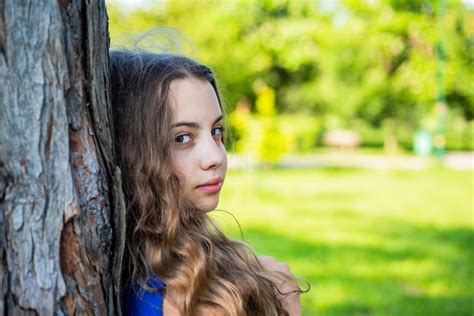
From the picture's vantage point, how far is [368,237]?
745 cm

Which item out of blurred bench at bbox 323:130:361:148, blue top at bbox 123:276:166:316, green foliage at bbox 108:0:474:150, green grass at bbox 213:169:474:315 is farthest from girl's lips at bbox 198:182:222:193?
blurred bench at bbox 323:130:361:148

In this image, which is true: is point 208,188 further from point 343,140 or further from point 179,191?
point 343,140

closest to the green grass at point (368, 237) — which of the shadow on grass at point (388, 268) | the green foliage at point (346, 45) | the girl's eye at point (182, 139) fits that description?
the shadow on grass at point (388, 268)

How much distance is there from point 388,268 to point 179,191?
4.71m

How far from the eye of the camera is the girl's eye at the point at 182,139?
5.28 feet

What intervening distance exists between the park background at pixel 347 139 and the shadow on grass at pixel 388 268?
2 cm

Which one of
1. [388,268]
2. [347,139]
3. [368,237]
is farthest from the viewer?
[347,139]

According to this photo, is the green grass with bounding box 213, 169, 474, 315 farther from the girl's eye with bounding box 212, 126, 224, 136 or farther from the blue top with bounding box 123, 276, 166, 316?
the blue top with bounding box 123, 276, 166, 316

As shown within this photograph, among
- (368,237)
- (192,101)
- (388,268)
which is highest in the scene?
(192,101)

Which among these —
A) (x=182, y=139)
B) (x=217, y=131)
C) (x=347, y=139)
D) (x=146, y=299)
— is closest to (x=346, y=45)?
(x=347, y=139)

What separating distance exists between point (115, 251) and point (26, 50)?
1.48ft

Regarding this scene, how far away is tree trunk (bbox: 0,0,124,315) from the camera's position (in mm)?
1171

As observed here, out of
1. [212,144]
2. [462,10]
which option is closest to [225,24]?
[462,10]

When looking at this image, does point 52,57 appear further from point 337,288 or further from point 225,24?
point 225,24
